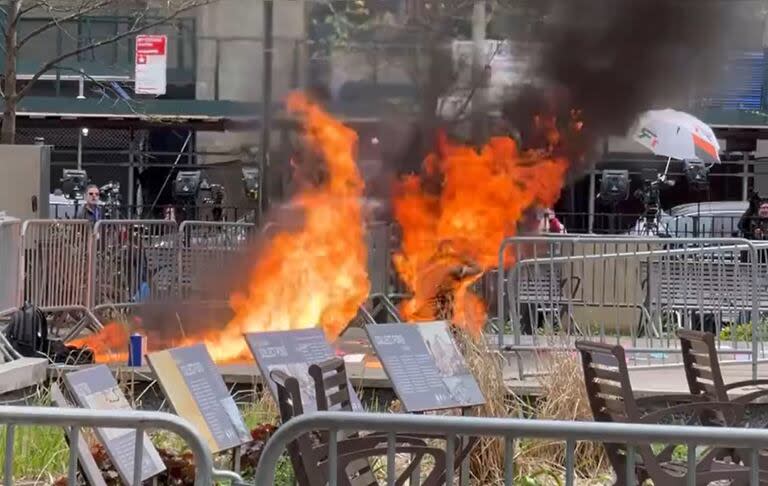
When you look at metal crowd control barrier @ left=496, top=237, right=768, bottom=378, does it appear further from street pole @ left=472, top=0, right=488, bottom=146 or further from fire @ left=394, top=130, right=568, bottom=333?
street pole @ left=472, top=0, right=488, bottom=146

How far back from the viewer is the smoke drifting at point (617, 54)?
11680mm

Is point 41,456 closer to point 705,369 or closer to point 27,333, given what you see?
point 705,369

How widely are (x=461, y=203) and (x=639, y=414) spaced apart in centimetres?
674

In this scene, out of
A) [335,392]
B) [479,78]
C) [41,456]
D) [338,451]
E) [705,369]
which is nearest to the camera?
[338,451]

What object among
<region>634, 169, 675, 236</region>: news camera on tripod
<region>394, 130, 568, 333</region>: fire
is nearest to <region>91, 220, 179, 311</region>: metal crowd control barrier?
<region>394, 130, 568, 333</region>: fire

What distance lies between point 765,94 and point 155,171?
9610mm

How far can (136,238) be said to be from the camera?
12.3m

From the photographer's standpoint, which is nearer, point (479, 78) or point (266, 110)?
point (266, 110)

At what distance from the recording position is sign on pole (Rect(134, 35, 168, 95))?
16766mm

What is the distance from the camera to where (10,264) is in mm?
10734

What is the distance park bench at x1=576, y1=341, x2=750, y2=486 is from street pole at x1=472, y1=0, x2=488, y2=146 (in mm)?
6388

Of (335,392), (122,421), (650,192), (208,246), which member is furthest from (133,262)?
(650,192)

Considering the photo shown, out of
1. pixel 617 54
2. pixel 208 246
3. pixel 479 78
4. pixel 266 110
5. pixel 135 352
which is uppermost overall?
pixel 617 54

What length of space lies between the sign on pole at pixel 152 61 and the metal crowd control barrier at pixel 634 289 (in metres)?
7.32
